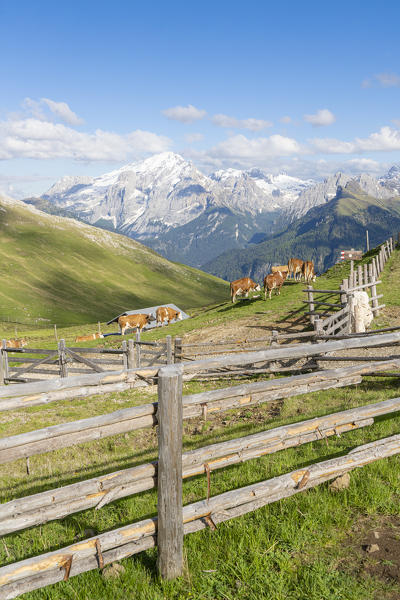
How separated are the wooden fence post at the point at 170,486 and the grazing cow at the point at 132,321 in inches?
1816

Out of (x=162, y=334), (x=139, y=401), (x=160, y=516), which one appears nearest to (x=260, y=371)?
(x=139, y=401)

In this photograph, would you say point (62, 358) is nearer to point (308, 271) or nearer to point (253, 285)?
point (308, 271)

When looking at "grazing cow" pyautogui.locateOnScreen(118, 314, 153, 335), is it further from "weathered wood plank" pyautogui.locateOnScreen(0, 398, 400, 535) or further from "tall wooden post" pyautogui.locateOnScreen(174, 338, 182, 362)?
"weathered wood plank" pyautogui.locateOnScreen(0, 398, 400, 535)

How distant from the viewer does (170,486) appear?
4273 mm

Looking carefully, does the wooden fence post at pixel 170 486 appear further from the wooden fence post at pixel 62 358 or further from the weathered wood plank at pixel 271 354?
the wooden fence post at pixel 62 358

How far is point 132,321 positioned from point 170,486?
47.8 meters

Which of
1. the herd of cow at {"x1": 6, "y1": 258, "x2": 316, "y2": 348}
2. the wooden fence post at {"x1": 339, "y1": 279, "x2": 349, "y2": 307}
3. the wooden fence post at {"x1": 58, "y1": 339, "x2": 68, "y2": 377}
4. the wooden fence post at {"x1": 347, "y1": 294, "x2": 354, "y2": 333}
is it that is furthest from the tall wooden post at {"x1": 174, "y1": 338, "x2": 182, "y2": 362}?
the wooden fence post at {"x1": 339, "y1": 279, "x2": 349, "y2": 307}

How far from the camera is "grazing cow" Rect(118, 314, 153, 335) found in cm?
5006

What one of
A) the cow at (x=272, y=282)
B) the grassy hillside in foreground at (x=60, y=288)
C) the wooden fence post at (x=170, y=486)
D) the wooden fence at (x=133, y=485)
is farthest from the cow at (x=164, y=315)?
the grassy hillside in foreground at (x=60, y=288)

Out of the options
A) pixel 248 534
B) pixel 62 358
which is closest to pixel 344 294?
pixel 62 358

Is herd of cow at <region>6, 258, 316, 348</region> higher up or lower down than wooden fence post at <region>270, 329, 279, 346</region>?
higher up

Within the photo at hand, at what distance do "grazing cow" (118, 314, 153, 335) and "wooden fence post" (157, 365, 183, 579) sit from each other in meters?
46.1

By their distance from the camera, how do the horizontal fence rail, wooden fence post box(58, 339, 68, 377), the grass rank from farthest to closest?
wooden fence post box(58, 339, 68, 377)
the grass
the horizontal fence rail

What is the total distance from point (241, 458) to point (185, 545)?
4.08 ft
